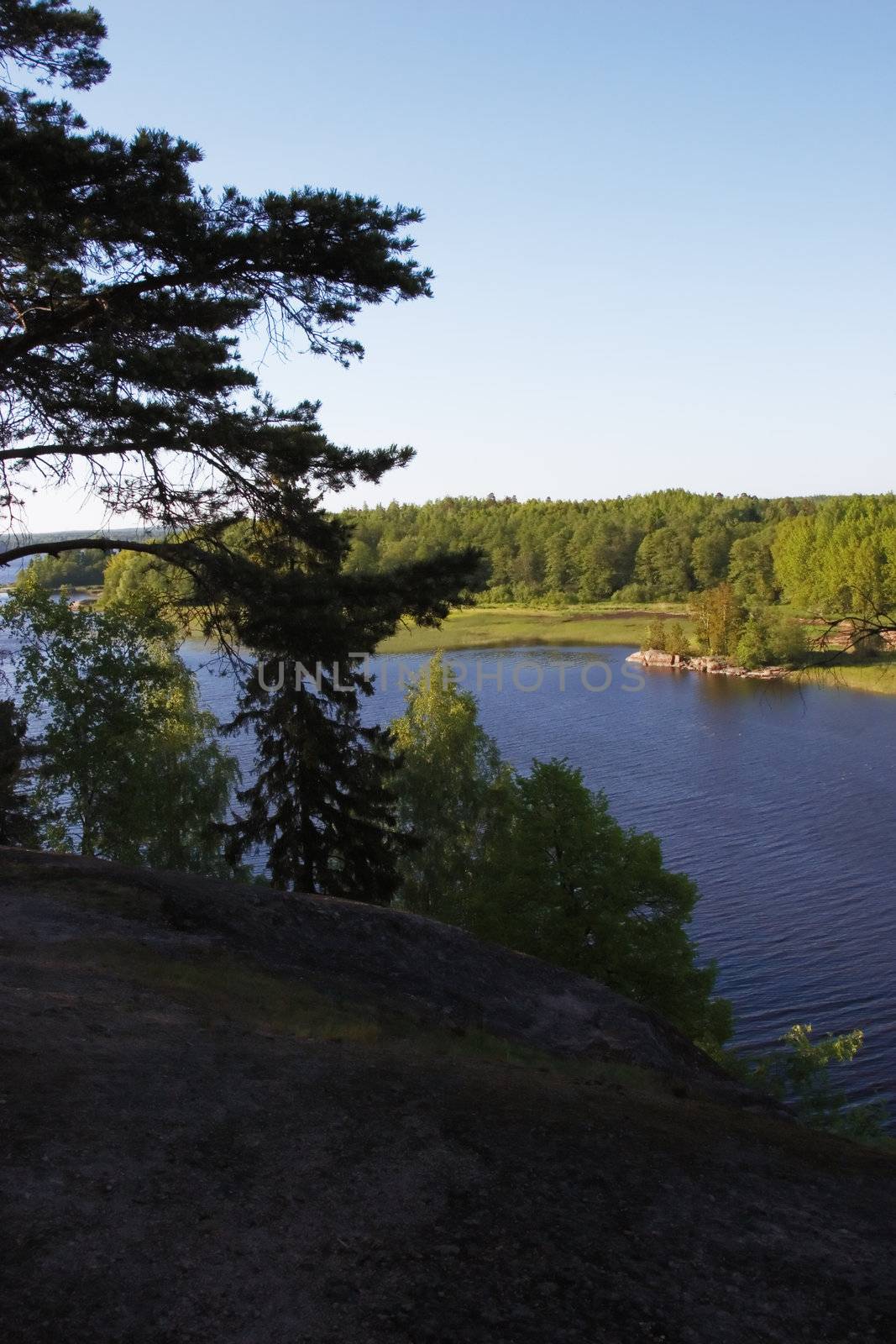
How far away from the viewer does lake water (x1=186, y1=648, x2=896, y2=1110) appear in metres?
24.9

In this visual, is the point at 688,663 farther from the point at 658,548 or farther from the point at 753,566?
the point at 658,548

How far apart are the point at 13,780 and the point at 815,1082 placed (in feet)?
57.0

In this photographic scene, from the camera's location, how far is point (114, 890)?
13594 millimetres

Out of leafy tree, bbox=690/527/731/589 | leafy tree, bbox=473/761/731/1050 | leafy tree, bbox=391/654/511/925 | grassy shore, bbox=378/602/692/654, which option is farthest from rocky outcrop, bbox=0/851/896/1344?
leafy tree, bbox=690/527/731/589

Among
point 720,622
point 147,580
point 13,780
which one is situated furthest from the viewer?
point 720,622

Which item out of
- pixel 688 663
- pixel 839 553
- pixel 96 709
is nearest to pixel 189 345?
pixel 96 709

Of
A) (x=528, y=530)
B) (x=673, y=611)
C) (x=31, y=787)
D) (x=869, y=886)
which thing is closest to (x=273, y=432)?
(x=31, y=787)

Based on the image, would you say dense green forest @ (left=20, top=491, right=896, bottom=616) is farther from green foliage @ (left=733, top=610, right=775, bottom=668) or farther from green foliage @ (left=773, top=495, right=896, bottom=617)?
green foliage @ (left=733, top=610, right=775, bottom=668)

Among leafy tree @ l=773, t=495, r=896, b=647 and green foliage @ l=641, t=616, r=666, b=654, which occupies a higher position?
leafy tree @ l=773, t=495, r=896, b=647

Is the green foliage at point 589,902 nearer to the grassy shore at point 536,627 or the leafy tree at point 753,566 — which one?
the grassy shore at point 536,627

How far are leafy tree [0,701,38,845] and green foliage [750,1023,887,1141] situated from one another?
1570cm

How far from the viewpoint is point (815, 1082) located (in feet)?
68.9

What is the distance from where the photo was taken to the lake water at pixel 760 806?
979 inches

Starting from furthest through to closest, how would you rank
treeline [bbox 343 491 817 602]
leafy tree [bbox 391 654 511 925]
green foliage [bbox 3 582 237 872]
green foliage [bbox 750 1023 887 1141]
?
treeline [bbox 343 491 817 602] → leafy tree [bbox 391 654 511 925] → green foliage [bbox 3 582 237 872] → green foliage [bbox 750 1023 887 1141]
